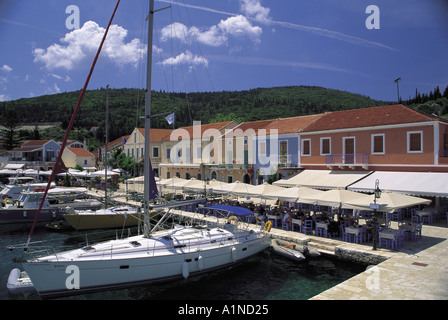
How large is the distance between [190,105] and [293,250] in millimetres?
78707

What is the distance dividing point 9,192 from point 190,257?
24573 millimetres

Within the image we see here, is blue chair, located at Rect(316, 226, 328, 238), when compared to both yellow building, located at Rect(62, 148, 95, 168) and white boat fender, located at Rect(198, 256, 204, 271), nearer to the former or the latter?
white boat fender, located at Rect(198, 256, 204, 271)

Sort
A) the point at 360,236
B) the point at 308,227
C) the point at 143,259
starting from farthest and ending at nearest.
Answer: the point at 308,227, the point at 360,236, the point at 143,259

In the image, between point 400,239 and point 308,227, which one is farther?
point 308,227

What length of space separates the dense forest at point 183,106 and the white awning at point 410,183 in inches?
1771

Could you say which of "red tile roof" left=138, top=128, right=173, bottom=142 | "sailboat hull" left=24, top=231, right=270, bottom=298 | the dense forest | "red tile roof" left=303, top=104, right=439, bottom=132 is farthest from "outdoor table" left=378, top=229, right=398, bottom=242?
the dense forest

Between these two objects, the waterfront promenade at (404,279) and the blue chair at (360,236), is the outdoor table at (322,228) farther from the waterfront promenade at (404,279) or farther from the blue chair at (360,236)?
the waterfront promenade at (404,279)

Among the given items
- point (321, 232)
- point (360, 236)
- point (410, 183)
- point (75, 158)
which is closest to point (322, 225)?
point (321, 232)

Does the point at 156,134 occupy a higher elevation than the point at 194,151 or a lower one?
higher

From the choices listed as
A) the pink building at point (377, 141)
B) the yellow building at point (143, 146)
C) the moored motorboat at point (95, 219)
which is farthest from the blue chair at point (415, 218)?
the yellow building at point (143, 146)

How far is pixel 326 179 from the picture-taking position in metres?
22.3

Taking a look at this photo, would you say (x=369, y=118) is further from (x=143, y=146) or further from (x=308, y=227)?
(x=143, y=146)

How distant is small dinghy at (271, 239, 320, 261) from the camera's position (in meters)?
13.8

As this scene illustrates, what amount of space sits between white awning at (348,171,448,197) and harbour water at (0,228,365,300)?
7.45 meters
